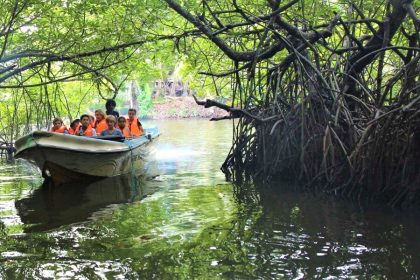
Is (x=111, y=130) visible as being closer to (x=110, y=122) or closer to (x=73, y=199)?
(x=110, y=122)

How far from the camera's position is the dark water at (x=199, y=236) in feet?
12.7

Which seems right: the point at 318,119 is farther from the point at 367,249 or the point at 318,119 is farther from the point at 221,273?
the point at 221,273

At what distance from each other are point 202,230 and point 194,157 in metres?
7.30

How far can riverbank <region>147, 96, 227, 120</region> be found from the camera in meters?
37.5

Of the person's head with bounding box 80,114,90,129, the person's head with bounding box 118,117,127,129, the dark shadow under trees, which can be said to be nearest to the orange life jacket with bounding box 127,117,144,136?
the person's head with bounding box 118,117,127,129

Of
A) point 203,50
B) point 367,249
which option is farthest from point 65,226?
point 203,50

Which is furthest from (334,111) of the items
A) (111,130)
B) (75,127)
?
(75,127)

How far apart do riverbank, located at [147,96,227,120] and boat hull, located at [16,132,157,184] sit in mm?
28235

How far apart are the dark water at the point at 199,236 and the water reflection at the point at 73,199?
0.01 metres

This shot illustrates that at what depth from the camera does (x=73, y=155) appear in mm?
7688

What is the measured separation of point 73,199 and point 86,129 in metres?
2.22

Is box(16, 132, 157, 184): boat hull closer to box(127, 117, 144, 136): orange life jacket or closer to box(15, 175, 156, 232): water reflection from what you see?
box(15, 175, 156, 232): water reflection

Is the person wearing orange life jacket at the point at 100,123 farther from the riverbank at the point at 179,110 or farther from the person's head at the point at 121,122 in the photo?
the riverbank at the point at 179,110

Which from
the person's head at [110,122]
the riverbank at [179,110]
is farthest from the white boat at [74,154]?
the riverbank at [179,110]
